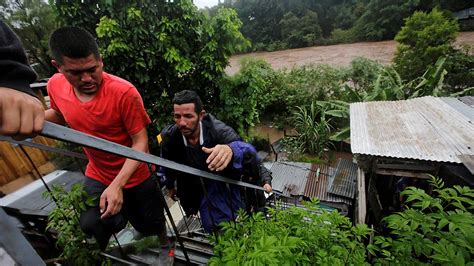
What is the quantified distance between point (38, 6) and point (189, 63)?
1295cm

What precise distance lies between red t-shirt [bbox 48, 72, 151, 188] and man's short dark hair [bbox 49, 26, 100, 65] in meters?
0.29

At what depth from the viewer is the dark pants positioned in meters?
1.93

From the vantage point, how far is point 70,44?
1.72 metres

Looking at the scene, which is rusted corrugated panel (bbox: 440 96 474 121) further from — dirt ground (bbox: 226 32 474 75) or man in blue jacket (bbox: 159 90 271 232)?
dirt ground (bbox: 226 32 474 75)

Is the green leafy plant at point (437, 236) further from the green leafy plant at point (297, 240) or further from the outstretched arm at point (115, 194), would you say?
the outstretched arm at point (115, 194)

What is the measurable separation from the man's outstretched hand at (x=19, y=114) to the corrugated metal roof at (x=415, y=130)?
4.23 m

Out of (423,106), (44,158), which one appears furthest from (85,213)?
(44,158)

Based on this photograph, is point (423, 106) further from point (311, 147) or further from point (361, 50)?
point (361, 50)

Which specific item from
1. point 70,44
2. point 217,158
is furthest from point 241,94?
point 217,158

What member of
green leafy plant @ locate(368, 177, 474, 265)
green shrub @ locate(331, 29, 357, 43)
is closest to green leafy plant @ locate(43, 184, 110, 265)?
green leafy plant @ locate(368, 177, 474, 265)

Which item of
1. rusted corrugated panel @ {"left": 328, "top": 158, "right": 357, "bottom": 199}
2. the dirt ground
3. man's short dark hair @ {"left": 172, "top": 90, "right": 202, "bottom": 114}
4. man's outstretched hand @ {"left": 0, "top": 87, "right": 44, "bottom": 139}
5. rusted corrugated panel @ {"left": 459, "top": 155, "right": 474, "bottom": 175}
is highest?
man's outstretched hand @ {"left": 0, "top": 87, "right": 44, "bottom": 139}

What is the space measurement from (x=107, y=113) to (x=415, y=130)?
5.08 metres

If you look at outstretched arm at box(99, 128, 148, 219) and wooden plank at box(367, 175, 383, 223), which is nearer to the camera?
outstretched arm at box(99, 128, 148, 219)

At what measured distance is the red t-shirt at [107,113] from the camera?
193 centimetres
